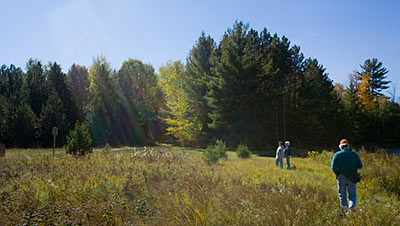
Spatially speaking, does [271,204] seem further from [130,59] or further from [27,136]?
[130,59]

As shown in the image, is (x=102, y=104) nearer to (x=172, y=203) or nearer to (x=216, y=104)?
(x=216, y=104)

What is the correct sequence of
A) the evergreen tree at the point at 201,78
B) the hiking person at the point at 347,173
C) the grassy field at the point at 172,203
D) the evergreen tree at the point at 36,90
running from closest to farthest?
the grassy field at the point at 172,203
the hiking person at the point at 347,173
the evergreen tree at the point at 36,90
the evergreen tree at the point at 201,78

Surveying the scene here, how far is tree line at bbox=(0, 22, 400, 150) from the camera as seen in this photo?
2855 centimetres

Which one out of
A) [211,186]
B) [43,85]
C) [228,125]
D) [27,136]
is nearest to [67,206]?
[211,186]

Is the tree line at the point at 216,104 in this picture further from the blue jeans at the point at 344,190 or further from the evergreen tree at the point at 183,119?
the blue jeans at the point at 344,190

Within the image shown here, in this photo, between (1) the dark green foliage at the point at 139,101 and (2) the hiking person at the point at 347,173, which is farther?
(1) the dark green foliage at the point at 139,101

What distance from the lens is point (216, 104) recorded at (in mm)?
29281

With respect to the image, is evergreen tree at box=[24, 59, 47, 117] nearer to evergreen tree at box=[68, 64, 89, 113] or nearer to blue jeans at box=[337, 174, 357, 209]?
evergreen tree at box=[68, 64, 89, 113]

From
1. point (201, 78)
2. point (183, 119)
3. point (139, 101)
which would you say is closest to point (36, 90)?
point (139, 101)

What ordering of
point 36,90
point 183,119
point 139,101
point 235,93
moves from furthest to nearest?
point 139,101 < point 183,119 < point 36,90 < point 235,93

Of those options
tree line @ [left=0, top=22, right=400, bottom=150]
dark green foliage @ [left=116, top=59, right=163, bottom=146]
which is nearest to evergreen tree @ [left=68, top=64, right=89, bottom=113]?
tree line @ [left=0, top=22, right=400, bottom=150]

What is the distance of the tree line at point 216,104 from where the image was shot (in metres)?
28.5

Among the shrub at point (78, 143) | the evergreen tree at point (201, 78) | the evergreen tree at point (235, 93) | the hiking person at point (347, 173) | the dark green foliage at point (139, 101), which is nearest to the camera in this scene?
the hiking person at point (347, 173)

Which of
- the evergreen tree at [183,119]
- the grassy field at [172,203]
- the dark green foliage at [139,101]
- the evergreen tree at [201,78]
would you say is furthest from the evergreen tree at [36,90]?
the grassy field at [172,203]
